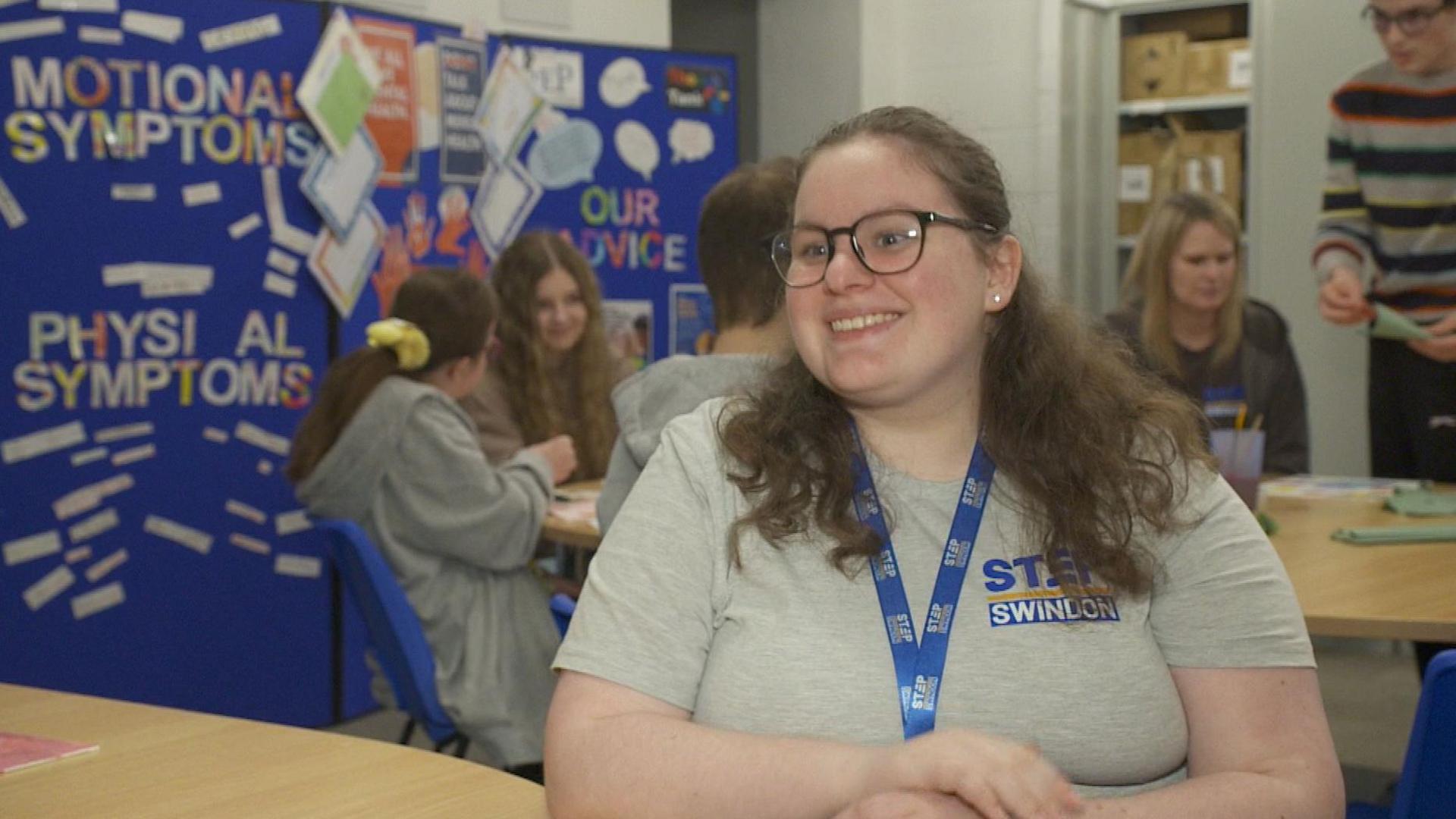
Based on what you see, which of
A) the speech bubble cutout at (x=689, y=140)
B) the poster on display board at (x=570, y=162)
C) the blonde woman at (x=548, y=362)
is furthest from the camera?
the speech bubble cutout at (x=689, y=140)

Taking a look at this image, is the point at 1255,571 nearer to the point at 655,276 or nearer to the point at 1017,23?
the point at 655,276

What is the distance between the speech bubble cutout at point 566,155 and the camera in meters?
5.22

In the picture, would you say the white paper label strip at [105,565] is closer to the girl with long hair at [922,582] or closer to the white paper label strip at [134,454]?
the white paper label strip at [134,454]

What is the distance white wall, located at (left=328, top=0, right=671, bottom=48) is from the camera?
510 cm

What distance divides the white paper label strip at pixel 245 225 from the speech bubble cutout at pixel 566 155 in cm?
100

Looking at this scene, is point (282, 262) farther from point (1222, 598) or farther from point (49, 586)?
point (1222, 598)

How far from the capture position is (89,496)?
4.11 metres

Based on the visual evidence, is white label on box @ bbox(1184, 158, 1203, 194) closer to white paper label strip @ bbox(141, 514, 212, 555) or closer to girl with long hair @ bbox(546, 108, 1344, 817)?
white paper label strip @ bbox(141, 514, 212, 555)

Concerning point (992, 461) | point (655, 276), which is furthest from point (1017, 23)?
point (992, 461)

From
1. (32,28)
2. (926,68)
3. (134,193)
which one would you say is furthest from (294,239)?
(926,68)

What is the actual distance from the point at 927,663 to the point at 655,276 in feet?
13.3

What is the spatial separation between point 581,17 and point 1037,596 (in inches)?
176

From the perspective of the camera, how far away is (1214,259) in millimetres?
4004

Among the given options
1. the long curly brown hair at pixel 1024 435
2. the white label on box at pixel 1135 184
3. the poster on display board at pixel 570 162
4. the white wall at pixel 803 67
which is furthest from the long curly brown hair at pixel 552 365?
the white label on box at pixel 1135 184
